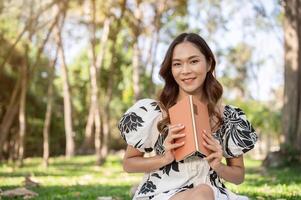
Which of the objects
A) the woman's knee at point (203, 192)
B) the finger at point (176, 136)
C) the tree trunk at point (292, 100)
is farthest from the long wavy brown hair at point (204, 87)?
the tree trunk at point (292, 100)

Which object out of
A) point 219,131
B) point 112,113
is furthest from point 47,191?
point 112,113

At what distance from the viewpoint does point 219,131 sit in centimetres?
298

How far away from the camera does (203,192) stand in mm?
2604

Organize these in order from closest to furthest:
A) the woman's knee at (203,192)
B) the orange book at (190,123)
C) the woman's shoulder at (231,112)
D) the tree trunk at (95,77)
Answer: the woman's knee at (203,192) → the orange book at (190,123) → the woman's shoulder at (231,112) → the tree trunk at (95,77)

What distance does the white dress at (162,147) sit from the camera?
2.84 meters

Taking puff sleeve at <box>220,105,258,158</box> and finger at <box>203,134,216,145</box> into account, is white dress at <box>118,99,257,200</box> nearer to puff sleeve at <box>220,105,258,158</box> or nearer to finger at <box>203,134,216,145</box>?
puff sleeve at <box>220,105,258,158</box>

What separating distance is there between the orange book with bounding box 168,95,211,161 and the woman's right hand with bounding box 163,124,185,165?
0.07 ft

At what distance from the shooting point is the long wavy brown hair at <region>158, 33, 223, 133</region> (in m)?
2.97

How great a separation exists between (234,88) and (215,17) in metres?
12.9

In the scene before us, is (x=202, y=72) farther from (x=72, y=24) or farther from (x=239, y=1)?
(x=239, y=1)

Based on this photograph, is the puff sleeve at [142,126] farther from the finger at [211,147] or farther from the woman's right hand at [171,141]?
the finger at [211,147]

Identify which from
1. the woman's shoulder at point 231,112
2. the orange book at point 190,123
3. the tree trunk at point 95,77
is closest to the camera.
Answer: the orange book at point 190,123

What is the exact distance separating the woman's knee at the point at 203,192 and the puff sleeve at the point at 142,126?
0.44m

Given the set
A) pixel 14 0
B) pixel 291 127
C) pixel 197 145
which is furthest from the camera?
pixel 14 0
